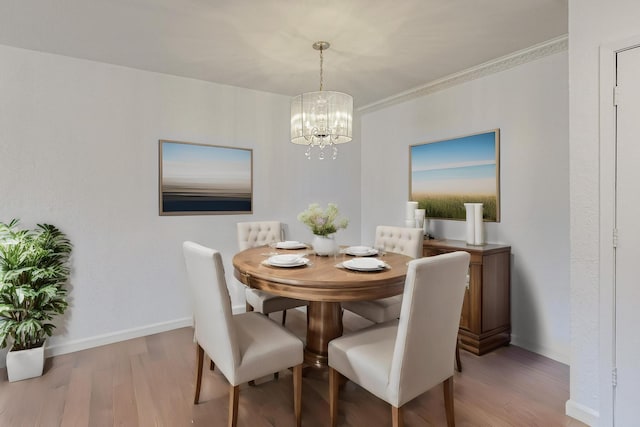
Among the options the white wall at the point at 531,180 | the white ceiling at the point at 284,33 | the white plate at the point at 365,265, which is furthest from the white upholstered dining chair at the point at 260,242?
the white wall at the point at 531,180

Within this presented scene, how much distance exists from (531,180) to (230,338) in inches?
108

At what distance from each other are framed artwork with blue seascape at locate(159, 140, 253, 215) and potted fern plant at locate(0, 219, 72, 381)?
1.03 meters

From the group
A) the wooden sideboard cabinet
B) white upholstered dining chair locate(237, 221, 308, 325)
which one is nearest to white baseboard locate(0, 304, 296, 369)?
white upholstered dining chair locate(237, 221, 308, 325)

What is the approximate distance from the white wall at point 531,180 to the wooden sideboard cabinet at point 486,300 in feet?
0.41

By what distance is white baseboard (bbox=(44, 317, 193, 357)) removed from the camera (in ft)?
9.35

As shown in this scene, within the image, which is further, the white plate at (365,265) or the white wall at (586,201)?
the white plate at (365,265)

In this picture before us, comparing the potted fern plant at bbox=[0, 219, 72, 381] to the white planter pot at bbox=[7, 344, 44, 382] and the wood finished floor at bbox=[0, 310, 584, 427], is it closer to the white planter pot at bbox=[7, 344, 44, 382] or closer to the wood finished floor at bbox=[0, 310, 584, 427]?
the white planter pot at bbox=[7, 344, 44, 382]

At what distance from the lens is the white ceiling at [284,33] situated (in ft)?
7.09

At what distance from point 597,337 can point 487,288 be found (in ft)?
3.09

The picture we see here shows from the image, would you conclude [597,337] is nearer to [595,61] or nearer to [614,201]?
[614,201]

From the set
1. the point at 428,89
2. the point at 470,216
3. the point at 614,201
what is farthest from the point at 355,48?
the point at 614,201

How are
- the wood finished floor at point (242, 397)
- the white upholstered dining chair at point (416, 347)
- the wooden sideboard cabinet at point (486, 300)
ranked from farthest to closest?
the wooden sideboard cabinet at point (486, 300), the wood finished floor at point (242, 397), the white upholstered dining chair at point (416, 347)

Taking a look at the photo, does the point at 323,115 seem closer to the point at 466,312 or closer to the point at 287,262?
the point at 287,262

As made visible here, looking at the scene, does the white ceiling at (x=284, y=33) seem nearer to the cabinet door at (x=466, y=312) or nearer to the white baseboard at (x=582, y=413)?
the cabinet door at (x=466, y=312)
